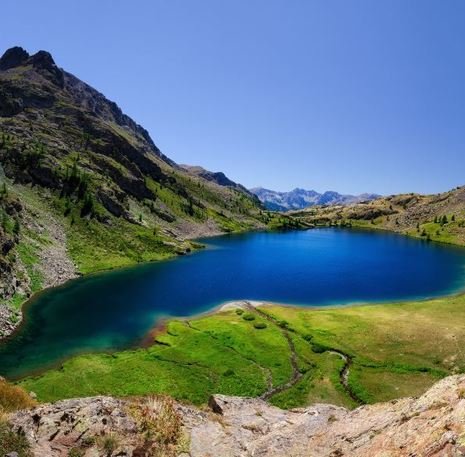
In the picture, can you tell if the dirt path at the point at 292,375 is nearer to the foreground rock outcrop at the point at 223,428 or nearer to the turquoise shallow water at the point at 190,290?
the turquoise shallow water at the point at 190,290

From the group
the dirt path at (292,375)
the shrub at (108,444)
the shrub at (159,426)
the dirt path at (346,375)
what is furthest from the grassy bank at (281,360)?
the shrub at (108,444)

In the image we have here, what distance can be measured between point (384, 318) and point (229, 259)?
294 ft

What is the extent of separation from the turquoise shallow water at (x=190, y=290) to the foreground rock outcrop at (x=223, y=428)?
4525 cm

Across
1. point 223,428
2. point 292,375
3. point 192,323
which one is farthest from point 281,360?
point 223,428

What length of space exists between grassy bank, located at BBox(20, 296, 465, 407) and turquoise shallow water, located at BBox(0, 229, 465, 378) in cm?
887

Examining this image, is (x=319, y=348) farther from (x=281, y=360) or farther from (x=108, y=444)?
(x=108, y=444)

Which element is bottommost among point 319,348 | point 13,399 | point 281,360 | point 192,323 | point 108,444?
point 192,323

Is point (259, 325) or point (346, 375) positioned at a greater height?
point (259, 325)

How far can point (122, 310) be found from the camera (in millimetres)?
92188

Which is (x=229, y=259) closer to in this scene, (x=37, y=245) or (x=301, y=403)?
(x=37, y=245)

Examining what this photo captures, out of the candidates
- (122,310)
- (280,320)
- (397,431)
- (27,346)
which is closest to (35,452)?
(397,431)

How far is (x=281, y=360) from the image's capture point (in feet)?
209

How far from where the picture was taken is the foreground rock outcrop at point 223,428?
17.7 metres

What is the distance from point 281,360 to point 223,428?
134 feet
